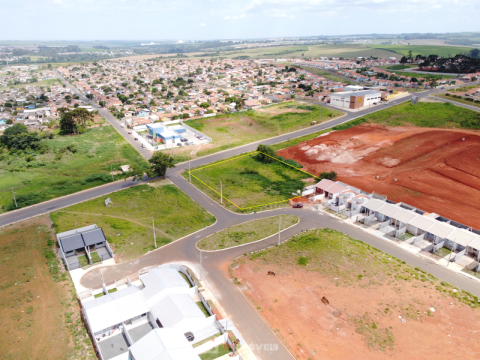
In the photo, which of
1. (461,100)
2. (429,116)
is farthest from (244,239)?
(461,100)

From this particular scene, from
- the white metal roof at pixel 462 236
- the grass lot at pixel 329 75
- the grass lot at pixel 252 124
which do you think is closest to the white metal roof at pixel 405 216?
the white metal roof at pixel 462 236

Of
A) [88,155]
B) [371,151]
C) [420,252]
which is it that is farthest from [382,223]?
[88,155]

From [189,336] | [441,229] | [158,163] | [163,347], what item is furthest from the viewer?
[158,163]

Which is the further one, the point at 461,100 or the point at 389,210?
the point at 461,100

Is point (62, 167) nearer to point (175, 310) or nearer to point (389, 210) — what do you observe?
point (175, 310)

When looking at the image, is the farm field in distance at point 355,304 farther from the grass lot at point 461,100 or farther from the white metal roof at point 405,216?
the grass lot at point 461,100

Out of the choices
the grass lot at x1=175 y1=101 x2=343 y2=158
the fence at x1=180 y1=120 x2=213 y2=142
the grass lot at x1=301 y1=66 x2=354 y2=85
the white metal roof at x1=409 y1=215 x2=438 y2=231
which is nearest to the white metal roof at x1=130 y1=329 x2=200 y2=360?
the white metal roof at x1=409 y1=215 x2=438 y2=231

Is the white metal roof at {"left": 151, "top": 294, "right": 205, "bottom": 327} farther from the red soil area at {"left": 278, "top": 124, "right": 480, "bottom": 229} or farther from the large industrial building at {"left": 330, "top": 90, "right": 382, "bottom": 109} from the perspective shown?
the large industrial building at {"left": 330, "top": 90, "right": 382, "bottom": 109}

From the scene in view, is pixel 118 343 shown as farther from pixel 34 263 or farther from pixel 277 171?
pixel 277 171
